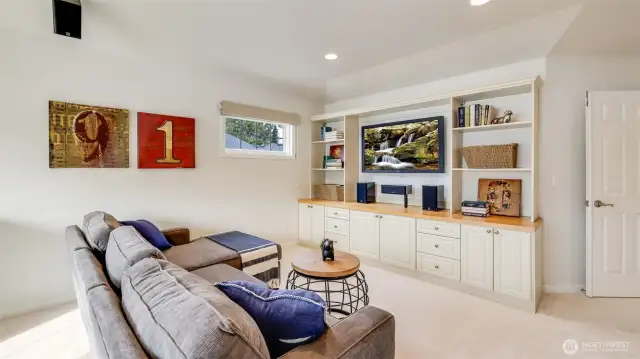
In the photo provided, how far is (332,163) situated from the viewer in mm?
4559

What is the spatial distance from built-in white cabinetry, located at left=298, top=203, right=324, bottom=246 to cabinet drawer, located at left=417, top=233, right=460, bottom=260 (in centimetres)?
150

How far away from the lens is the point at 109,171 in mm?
2879

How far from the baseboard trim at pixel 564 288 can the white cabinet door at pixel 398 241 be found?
1.25 m

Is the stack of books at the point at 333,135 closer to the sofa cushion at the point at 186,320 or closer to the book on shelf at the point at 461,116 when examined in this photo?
the book on shelf at the point at 461,116

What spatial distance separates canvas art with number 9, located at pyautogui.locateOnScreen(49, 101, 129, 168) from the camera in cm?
259

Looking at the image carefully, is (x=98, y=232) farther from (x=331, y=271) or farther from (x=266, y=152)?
(x=266, y=152)

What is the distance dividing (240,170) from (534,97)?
326cm

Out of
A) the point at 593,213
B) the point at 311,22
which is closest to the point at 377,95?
the point at 311,22

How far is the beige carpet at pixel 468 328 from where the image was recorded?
1970 millimetres

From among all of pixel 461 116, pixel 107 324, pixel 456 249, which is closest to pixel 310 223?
pixel 456 249

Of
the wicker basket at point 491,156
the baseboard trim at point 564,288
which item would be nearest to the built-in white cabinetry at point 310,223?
the wicker basket at point 491,156

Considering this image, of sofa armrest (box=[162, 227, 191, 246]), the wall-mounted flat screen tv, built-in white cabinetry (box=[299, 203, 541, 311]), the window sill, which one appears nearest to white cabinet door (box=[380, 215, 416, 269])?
built-in white cabinetry (box=[299, 203, 541, 311])

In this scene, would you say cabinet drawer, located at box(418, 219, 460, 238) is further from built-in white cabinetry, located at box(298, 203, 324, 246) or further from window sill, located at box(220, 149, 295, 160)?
window sill, located at box(220, 149, 295, 160)

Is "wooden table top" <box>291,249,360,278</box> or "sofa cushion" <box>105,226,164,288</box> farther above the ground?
"sofa cushion" <box>105,226,164,288</box>
